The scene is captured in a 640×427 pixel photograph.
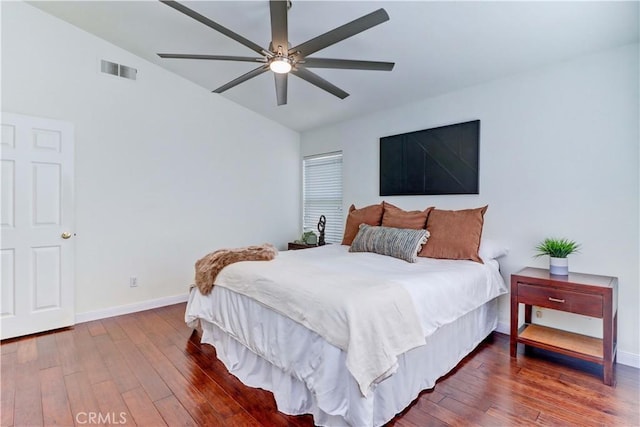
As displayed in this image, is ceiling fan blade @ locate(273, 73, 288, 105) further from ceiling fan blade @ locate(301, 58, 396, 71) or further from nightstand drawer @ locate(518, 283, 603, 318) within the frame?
nightstand drawer @ locate(518, 283, 603, 318)

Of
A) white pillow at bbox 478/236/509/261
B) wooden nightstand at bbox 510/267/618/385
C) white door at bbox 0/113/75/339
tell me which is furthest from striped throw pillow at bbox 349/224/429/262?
white door at bbox 0/113/75/339

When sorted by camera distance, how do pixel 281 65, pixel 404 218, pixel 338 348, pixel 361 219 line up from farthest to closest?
pixel 361 219, pixel 404 218, pixel 281 65, pixel 338 348

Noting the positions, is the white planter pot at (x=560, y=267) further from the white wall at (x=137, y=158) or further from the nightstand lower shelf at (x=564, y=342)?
the white wall at (x=137, y=158)

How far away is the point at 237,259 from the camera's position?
2.56 metres

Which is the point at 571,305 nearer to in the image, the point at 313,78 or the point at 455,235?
the point at 455,235

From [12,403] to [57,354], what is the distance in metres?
0.73

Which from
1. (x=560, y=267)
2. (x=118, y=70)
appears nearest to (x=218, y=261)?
(x=118, y=70)

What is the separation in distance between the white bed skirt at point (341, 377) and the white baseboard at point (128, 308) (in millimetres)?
1566

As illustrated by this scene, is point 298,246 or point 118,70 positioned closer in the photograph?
point 118,70

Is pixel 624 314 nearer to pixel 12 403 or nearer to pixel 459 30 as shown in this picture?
pixel 459 30

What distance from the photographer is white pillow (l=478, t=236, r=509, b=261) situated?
279 centimetres

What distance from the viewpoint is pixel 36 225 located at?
3029 millimetres

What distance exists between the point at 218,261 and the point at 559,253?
273cm

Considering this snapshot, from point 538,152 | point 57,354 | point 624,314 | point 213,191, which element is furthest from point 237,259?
point 624,314
